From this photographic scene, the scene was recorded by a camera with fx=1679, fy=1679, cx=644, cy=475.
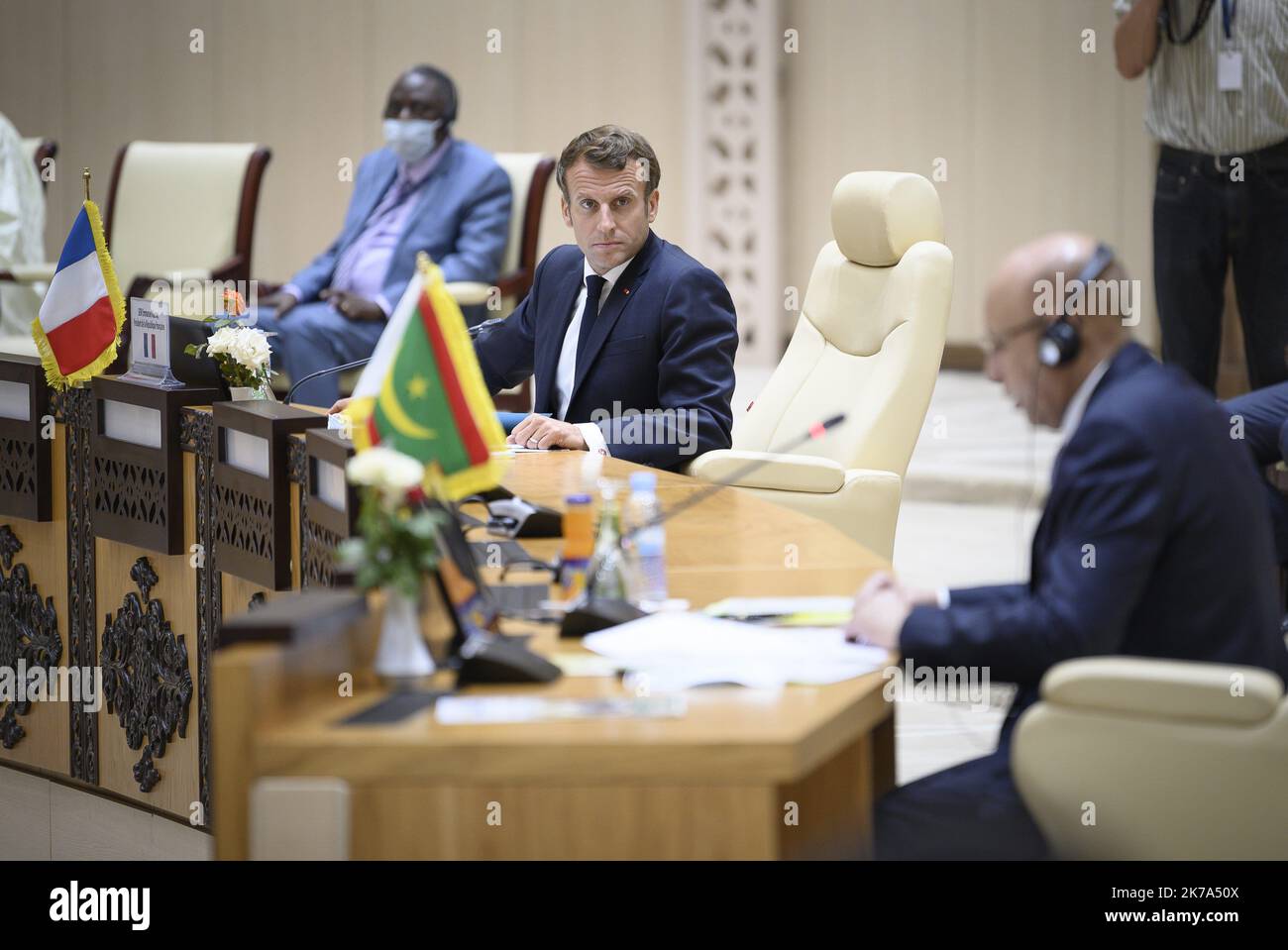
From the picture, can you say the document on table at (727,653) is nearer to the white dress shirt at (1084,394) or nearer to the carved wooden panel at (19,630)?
the white dress shirt at (1084,394)

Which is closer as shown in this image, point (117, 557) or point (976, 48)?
point (117, 557)

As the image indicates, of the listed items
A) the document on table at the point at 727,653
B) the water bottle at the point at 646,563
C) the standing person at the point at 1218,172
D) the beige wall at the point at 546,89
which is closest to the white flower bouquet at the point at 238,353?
the water bottle at the point at 646,563

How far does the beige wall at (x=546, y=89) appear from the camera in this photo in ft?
26.7

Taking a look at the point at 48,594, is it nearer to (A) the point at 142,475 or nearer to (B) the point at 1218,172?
(A) the point at 142,475

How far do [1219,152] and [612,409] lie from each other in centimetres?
142

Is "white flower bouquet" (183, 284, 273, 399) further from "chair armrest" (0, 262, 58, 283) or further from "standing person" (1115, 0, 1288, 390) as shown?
"chair armrest" (0, 262, 58, 283)

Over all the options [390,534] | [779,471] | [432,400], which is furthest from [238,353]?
[390,534]

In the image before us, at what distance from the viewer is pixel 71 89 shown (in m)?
8.33

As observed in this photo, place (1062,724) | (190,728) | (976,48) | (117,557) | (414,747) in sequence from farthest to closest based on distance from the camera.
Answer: (976,48), (117,557), (190,728), (1062,724), (414,747)

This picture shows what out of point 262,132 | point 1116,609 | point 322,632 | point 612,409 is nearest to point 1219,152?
point 612,409

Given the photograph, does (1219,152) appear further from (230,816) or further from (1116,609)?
(230,816)

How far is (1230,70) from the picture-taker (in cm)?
362

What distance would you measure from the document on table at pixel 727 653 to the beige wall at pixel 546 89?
653cm

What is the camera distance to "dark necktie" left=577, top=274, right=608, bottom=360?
3324mm
